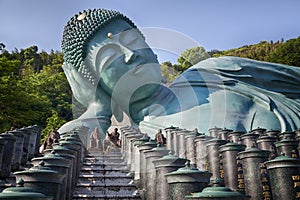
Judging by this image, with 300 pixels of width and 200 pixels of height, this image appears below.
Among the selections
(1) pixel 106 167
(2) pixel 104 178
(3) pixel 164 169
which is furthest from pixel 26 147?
(3) pixel 164 169

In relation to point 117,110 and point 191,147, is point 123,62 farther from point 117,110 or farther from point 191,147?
point 191,147

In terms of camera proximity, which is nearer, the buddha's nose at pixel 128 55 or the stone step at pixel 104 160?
the stone step at pixel 104 160

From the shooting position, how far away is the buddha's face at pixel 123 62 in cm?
895

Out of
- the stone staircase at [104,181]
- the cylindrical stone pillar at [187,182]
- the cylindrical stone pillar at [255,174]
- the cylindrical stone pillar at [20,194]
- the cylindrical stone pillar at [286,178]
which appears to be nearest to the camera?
the cylindrical stone pillar at [20,194]

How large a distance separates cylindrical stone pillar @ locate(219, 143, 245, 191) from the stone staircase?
3.90ft

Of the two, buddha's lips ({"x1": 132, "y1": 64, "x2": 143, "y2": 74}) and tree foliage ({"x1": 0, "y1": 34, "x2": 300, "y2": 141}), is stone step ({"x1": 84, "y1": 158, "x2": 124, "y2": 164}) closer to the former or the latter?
buddha's lips ({"x1": 132, "y1": 64, "x2": 143, "y2": 74})

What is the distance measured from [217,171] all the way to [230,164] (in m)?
0.40

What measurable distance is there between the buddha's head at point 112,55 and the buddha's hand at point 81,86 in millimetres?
153

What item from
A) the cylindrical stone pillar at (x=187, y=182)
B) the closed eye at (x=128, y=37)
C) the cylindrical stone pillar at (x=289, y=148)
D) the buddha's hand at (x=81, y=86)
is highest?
the closed eye at (x=128, y=37)

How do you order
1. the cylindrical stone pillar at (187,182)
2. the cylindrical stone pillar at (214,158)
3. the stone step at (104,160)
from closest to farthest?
the cylindrical stone pillar at (187,182), the cylindrical stone pillar at (214,158), the stone step at (104,160)

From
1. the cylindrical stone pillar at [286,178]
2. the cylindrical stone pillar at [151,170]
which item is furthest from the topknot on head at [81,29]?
the cylindrical stone pillar at [286,178]

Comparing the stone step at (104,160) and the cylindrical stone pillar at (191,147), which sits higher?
the cylindrical stone pillar at (191,147)

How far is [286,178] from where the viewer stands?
3383mm

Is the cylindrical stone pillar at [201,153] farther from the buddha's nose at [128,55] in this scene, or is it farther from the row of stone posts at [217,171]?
the buddha's nose at [128,55]
